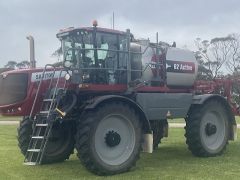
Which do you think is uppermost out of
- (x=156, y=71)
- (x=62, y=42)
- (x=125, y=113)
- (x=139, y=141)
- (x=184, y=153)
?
(x=62, y=42)

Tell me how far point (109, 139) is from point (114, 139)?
130 millimetres

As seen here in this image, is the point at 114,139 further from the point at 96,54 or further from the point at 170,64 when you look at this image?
the point at 170,64

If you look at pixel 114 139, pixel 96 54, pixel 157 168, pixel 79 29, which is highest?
pixel 79 29

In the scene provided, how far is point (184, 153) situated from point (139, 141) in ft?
10.3

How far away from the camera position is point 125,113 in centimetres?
1018

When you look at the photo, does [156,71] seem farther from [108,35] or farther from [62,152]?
[62,152]

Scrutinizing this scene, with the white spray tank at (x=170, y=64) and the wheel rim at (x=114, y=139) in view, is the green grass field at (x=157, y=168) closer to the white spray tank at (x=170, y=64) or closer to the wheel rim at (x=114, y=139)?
the wheel rim at (x=114, y=139)

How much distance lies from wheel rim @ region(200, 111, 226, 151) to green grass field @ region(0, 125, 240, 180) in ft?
1.32

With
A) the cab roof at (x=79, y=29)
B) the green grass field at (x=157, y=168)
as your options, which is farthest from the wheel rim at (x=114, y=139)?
the cab roof at (x=79, y=29)

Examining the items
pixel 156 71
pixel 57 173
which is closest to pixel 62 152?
pixel 57 173

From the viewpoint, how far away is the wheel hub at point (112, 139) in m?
10.0

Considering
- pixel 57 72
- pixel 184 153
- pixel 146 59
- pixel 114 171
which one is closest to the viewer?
pixel 114 171

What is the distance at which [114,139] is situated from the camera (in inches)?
397

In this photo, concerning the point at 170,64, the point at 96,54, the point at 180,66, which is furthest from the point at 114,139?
the point at 180,66
